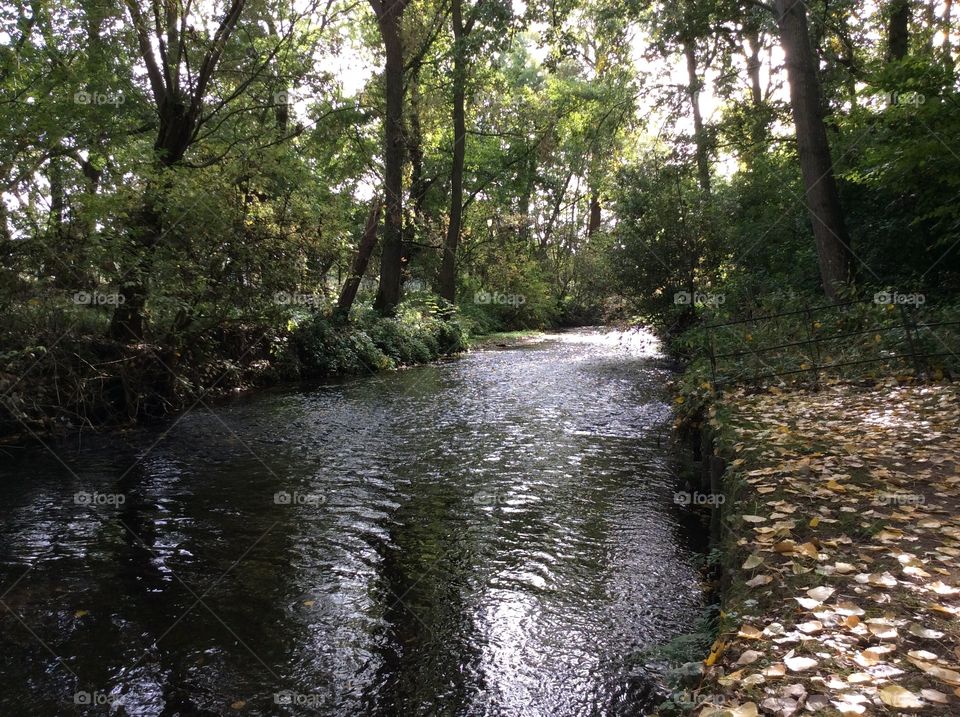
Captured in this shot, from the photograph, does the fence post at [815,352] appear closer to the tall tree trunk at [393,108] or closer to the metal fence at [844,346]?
the metal fence at [844,346]

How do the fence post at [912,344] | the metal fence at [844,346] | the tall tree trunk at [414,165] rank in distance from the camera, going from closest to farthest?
the fence post at [912,344], the metal fence at [844,346], the tall tree trunk at [414,165]

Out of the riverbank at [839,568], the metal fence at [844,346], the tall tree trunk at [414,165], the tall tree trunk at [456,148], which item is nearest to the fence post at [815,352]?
the metal fence at [844,346]

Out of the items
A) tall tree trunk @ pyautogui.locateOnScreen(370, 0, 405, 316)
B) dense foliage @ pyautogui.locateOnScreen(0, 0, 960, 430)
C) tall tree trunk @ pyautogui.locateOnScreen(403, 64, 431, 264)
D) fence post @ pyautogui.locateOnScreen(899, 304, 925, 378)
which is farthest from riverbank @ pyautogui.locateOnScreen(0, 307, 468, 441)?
fence post @ pyautogui.locateOnScreen(899, 304, 925, 378)

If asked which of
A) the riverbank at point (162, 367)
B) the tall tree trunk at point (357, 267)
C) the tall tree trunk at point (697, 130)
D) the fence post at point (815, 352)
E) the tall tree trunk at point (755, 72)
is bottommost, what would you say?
the fence post at point (815, 352)

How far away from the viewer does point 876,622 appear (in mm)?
3062

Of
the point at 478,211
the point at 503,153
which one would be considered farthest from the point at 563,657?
the point at 478,211

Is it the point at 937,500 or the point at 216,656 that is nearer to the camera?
the point at 216,656

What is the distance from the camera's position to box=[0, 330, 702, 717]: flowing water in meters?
3.89

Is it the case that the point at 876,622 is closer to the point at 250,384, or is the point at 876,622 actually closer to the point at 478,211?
the point at 250,384

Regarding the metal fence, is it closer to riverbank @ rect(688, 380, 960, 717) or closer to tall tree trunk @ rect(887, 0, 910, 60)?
riverbank @ rect(688, 380, 960, 717)

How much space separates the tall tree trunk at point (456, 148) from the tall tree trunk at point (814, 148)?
912 centimetres

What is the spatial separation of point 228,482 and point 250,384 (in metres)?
6.80

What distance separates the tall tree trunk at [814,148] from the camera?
464 inches

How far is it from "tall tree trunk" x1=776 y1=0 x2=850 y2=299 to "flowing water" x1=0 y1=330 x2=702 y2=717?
5038 mm
